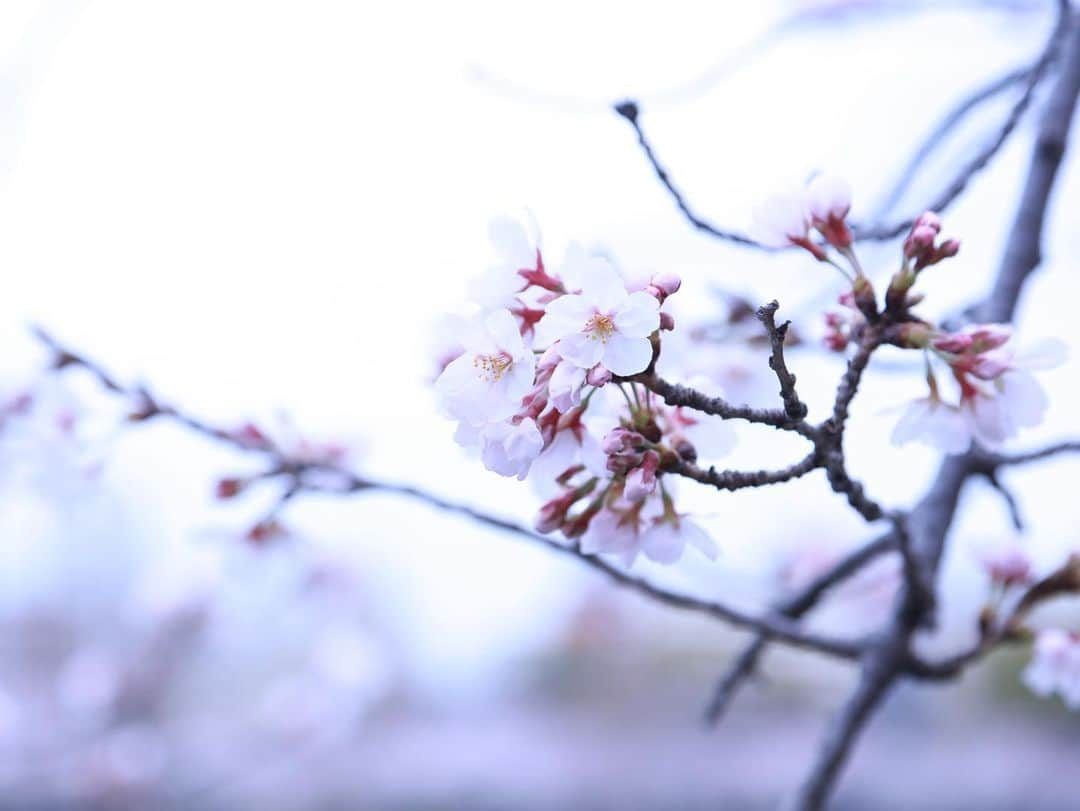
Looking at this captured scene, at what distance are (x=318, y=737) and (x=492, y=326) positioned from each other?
13.2ft

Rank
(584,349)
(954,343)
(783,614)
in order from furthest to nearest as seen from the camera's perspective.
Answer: (783,614) < (954,343) < (584,349)

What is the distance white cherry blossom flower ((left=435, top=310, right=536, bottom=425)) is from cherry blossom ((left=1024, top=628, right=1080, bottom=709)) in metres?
0.64

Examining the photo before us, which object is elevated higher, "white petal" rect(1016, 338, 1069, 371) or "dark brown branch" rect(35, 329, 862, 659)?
"white petal" rect(1016, 338, 1069, 371)

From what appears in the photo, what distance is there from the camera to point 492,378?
531 mm

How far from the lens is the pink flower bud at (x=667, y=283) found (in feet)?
1.75

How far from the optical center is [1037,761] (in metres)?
4.62

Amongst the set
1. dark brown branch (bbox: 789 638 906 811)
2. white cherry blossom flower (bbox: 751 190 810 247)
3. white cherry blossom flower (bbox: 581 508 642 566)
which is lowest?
dark brown branch (bbox: 789 638 906 811)

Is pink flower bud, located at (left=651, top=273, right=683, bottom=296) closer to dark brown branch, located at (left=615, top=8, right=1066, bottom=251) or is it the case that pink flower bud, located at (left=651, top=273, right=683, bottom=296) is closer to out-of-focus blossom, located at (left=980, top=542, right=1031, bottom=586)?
dark brown branch, located at (left=615, top=8, right=1066, bottom=251)

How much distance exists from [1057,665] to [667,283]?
65cm

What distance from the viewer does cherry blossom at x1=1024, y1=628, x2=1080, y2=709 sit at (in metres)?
0.90

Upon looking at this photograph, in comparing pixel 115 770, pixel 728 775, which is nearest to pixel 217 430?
pixel 115 770

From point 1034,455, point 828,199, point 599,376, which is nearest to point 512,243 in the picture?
point 599,376

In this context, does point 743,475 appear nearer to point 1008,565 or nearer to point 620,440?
point 620,440

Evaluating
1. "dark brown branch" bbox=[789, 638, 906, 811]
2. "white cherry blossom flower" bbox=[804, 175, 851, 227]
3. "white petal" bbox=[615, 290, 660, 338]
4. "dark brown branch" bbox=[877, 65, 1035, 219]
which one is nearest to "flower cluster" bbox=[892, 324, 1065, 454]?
"white cherry blossom flower" bbox=[804, 175, 851, 227]
